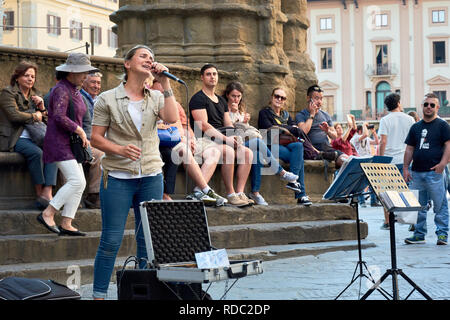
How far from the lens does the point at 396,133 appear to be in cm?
1238

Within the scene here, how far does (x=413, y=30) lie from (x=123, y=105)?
63910 mm

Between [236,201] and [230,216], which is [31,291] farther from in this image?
[236,201]

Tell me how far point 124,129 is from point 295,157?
5.43 meters

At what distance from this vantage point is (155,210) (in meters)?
5.55

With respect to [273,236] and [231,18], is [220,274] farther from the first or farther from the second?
[231,18]

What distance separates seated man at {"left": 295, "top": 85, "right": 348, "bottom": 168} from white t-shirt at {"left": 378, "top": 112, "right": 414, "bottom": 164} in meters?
0.66

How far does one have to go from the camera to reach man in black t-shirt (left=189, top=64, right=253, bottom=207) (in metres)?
10.5

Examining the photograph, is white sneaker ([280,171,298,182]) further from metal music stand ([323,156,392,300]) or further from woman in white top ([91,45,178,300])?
woman in white top ([91,45,178,300])

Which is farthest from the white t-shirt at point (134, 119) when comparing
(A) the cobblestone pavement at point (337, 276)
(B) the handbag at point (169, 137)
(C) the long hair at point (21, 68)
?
(B) the handbag at point (169, 137)

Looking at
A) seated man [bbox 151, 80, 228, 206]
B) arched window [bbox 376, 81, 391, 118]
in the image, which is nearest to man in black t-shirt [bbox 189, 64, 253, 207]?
seated man [bbox 151, 80, 228, 206]

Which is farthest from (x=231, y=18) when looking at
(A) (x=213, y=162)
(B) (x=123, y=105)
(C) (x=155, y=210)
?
(C) (x=155, y=210)

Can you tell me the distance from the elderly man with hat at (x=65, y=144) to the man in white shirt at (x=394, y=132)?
5.37 metres

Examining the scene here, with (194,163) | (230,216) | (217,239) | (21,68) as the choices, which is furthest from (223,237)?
(21,68)

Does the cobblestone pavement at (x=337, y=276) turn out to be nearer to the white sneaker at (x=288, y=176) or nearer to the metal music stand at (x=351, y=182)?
the metal music stand at (x=351, y=182)
